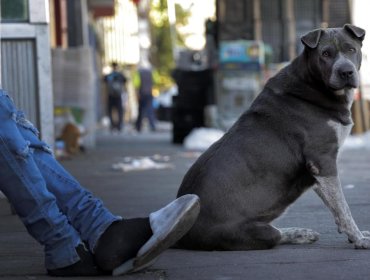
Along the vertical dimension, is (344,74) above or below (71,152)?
above

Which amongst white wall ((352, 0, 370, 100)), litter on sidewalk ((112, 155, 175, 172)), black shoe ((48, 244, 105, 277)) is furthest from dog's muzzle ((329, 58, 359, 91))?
white wall ((352, 0, 370, 100))

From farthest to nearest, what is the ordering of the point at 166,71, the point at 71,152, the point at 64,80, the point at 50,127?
the point at 166,71, the point at 64,80, the point at 71,152, the point at 50,127

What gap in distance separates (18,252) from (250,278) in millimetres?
1782

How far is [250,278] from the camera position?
4590 millimetres

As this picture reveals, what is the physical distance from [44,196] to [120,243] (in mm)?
Answer: 445

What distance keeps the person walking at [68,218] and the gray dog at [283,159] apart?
768 mm

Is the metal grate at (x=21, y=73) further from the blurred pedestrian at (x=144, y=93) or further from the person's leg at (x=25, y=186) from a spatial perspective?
the blurred pedestrian at (x=144, y=93)

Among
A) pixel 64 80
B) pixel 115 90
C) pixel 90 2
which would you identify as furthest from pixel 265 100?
pixel 90 2

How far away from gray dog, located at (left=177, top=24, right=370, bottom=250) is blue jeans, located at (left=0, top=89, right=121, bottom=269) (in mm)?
833

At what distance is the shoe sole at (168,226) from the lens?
4453 millimetres

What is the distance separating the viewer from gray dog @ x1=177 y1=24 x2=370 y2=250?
211 inches

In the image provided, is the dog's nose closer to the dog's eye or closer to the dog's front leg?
the dog's eye

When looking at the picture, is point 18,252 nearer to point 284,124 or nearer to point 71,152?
point 284,124

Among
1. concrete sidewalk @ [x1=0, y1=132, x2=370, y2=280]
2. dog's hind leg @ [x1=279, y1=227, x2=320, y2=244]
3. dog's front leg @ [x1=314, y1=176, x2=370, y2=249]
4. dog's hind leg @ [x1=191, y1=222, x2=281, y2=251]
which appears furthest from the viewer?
dog's hind leg @ [x1=279, y1=227, x2=320, y2=244]
